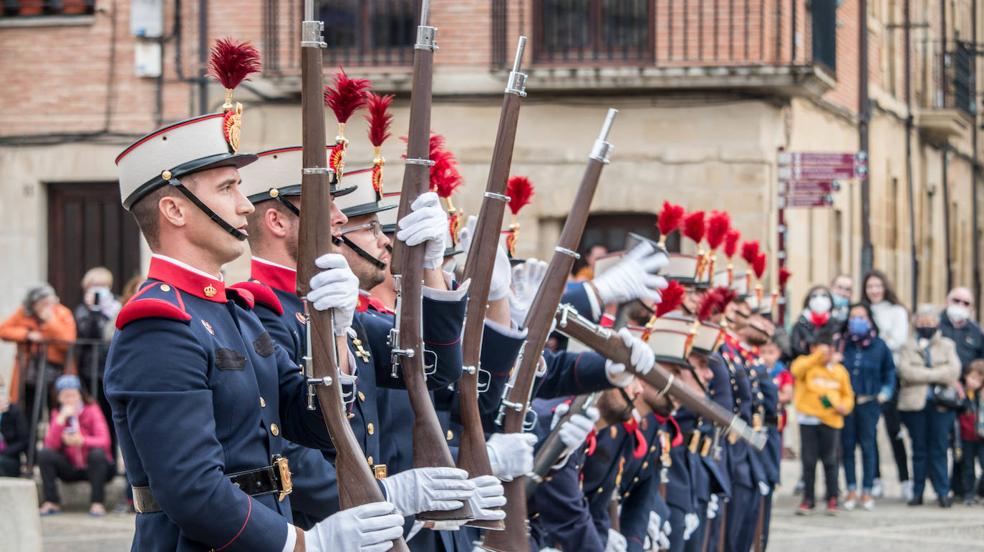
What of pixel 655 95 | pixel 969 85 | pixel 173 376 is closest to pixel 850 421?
pixel 655 95

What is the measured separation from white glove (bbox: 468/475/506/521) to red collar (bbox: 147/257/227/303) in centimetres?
103

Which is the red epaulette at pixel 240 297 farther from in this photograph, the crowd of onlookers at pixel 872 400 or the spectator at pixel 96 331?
the crowd of onlookers at pixel 872 400

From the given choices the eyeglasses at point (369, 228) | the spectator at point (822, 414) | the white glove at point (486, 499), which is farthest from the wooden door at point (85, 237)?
the white glove at point (486, 499)

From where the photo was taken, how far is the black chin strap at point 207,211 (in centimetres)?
409

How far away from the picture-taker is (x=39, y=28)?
57.9 feet

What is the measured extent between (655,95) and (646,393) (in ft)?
30.5

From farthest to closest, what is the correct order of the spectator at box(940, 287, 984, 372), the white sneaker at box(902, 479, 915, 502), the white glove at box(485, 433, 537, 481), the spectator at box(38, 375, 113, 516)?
the spectator at box(940, 287, 984, 372), the white sneaker at box(902, 479, 915, 502), the spectator at box(38, 375, 113, 516), the white glove at box(485, 433, 537, 481)

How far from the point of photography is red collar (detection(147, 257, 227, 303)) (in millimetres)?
4047

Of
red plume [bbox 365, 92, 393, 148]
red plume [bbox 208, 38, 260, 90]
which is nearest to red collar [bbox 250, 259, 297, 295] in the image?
red plume [bbox 365, 92, 393, 148]

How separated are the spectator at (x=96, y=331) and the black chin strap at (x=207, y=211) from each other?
28.5 ft

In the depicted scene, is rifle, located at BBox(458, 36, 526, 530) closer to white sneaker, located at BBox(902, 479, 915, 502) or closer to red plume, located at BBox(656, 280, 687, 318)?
red plume, located at BBox(656, 280, 687, 318)

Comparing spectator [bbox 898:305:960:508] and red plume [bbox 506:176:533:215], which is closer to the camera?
→ red plume [bbox 506:176:533:215]

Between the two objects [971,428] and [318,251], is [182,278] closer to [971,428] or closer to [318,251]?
[318,251]

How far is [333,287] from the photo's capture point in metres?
4.03
